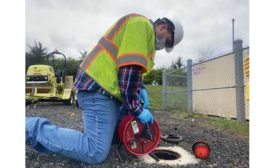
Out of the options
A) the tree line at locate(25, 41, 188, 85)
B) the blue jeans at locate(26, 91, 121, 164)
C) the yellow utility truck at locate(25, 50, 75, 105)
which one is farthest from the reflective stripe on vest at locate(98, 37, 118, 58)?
the yellow utility truck at locate(25, 50, 75, 105)

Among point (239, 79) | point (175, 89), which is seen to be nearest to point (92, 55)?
point (239, 79)

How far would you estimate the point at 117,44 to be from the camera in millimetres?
1949

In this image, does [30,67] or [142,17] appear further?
[30,67]

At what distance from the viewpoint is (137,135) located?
6.94 feet

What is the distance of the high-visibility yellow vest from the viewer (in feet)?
5.99

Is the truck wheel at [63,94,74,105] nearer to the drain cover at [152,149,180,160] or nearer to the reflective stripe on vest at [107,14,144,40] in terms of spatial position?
the drain cover at [152,149,180,160]

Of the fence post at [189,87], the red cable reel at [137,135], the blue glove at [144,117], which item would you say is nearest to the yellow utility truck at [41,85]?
the fence post at [189,87]
